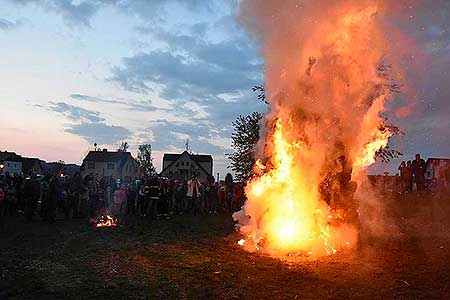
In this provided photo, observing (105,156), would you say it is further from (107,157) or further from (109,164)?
(109,164)

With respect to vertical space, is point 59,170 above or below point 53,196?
above

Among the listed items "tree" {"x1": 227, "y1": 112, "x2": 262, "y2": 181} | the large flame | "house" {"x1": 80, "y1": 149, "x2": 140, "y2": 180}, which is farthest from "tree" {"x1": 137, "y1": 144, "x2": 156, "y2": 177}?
the large flame

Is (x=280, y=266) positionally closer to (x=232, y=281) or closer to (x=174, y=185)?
(x=232, y=281)

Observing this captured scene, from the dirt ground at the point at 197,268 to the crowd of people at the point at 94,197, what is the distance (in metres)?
2.42

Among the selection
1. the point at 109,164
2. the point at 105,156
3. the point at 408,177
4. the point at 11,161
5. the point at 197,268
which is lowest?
the point at 197,268

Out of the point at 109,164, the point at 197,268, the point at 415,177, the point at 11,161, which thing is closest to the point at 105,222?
the point at 197,268

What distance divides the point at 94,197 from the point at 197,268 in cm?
1034

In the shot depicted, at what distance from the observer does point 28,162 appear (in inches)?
3477

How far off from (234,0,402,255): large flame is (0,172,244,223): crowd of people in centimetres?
753

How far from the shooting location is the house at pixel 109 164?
79938 mm

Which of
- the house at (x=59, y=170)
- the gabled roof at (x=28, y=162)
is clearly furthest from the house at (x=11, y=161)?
the house at (x=59, y=170)

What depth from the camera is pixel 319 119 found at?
12.0 metres

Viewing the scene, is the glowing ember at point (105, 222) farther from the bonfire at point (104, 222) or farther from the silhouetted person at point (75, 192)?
the silhouetted person at point (75, 192)

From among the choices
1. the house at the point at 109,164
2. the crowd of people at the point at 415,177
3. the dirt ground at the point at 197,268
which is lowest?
the dirt ground at the point at 197,268
